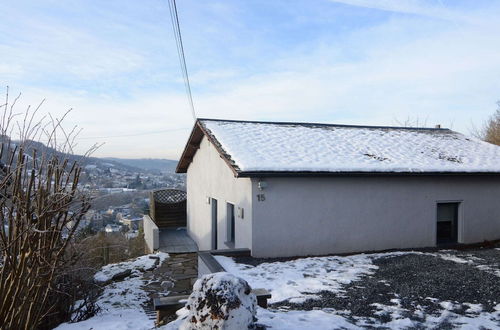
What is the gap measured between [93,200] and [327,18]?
1045cm

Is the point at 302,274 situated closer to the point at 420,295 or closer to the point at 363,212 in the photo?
the point at 420,295

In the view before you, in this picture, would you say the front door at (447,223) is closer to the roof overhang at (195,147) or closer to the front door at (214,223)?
the roof overhang at (195,147)

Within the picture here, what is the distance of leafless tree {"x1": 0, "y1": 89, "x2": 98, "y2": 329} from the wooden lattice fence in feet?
42.8

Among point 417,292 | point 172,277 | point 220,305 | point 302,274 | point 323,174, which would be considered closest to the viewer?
point 220,305

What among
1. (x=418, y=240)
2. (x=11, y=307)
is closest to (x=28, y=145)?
(x=11, y=307)

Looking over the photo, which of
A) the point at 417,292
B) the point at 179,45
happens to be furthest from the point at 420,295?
the point at 179,45

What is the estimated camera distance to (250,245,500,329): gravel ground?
17.3 feet

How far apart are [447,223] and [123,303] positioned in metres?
9.02

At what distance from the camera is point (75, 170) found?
4395 mm

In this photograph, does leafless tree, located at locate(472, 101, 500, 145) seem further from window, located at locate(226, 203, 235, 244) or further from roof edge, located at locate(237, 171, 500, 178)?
window, located at locate(226, 203, 235, 244)

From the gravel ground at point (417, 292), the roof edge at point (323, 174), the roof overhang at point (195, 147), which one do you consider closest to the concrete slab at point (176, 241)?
the roof overhang at point (195, 147)

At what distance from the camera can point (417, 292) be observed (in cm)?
617

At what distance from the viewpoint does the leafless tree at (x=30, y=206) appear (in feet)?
12.6

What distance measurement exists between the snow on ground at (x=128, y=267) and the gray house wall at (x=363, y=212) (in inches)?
172
